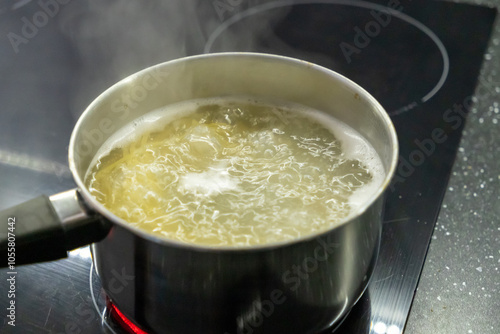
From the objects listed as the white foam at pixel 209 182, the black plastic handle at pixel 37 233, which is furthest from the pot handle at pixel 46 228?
the white foam at pixel 209 182

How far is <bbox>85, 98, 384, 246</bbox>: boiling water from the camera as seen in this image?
0.57m

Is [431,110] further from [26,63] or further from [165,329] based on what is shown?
[26,63]

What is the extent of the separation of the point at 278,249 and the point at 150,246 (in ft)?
0.36

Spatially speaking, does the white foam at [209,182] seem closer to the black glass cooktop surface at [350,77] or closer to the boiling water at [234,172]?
the boiling water at [234,172]

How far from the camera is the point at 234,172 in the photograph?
0.67 metres

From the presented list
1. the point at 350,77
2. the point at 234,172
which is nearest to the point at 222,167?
the point at 234,172

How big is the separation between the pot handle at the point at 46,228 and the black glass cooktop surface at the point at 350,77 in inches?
2.6

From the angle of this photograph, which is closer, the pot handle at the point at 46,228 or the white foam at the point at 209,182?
the pot handle at the point at 46,228

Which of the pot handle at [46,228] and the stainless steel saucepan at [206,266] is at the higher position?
the pot handle at [46,228]

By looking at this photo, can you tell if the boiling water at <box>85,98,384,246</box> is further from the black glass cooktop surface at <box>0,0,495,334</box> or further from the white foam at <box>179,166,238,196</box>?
the black glass cooktop surface at <box>0,0,495,334</box>

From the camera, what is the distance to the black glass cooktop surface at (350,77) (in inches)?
25.2

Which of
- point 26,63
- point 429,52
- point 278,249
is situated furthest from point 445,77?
point 26,63

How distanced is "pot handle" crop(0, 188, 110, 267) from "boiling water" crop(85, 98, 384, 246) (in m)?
0.09

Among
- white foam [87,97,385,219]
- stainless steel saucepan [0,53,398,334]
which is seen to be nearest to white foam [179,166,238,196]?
white foam [87,97,385,219]
